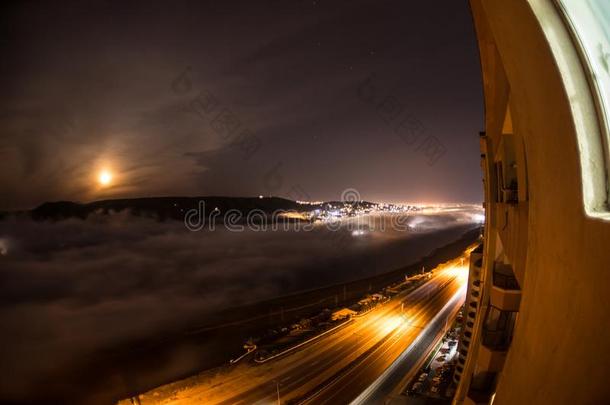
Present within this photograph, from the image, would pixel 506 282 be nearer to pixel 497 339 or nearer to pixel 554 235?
pixel 497 339

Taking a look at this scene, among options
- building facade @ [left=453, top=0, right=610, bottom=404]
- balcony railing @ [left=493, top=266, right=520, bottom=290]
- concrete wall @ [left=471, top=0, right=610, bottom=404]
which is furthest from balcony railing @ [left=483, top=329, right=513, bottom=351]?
concrete wall @ [left=471, top=0, right=610, bottom=404]

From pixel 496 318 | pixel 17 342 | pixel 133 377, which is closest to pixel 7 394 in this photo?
pixel 133 377

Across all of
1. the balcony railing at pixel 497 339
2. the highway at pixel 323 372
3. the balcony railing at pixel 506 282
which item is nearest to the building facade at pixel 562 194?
the balcony railing at pixel 506 282

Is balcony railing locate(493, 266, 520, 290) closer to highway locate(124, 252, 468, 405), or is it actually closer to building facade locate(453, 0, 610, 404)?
building facade locate(453, 0, 610, 404)

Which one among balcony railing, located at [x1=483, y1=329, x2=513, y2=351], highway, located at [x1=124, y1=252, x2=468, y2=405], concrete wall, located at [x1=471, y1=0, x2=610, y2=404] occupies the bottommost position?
highway, located at [x1=124, y1=252, x2=468, y2=405]

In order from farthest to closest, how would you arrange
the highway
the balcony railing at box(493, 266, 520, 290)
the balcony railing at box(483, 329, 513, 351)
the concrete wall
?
the highway → the balcony railing at box(483, 329, 513, 351) → the balcony railing at box(493, 266, 520, 290) → the concrete wall

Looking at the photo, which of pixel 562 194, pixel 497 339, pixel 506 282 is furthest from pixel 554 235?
pixel 497 339

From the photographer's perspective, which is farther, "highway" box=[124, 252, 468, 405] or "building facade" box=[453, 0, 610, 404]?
"highway" box=[124, 252, 468, 405]

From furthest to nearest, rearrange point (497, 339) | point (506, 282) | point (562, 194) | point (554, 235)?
1. point (497, 339)
2. point (506, 282)
3. point (554, 235)
4. point (562, 194)

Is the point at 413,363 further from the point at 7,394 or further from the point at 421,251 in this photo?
the point at 421,251
